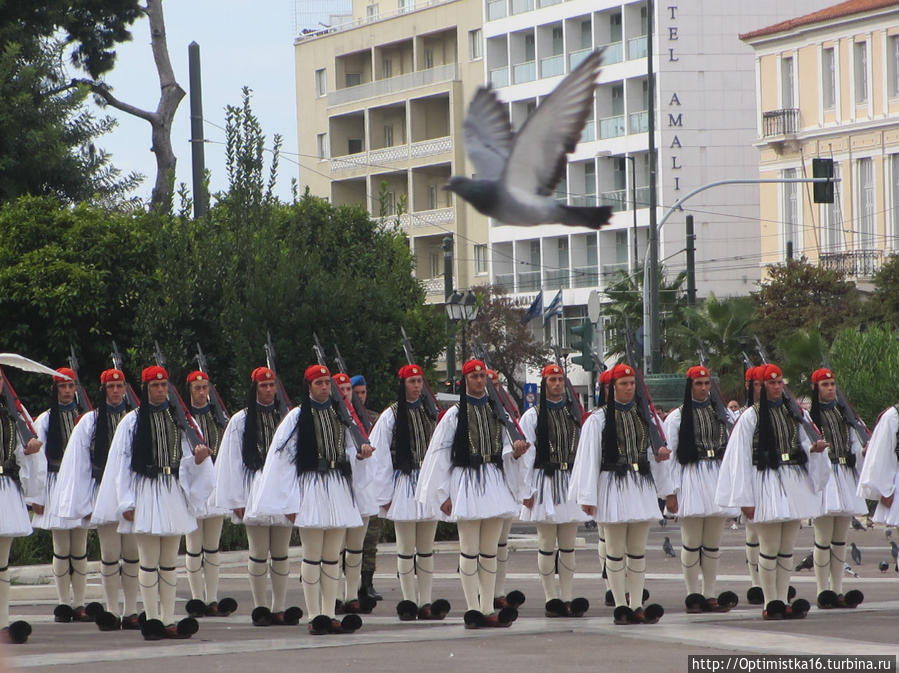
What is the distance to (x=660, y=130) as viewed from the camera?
210 ft

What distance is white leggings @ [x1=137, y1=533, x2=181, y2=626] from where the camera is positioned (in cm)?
1412

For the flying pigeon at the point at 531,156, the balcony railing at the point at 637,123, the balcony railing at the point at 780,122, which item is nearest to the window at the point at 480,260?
the balcony railing at the point at 637,123

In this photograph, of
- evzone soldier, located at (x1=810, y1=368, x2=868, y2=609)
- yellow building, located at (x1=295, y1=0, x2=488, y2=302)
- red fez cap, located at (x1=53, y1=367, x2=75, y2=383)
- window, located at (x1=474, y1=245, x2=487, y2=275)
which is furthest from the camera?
window, located at (x1=474, y1=245, x2=487, y2=275)

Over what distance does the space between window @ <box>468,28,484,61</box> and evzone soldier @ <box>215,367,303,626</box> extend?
1826 inches

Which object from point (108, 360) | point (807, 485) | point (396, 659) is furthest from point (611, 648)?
point (108, 360)

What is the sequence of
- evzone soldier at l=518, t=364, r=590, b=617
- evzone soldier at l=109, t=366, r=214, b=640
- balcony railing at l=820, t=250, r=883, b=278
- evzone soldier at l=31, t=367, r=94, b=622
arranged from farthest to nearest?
balcony railing at l=820, t=250, r=883, b=278 < evzone soldier at l=31, t=367, r=94, b=622 < evzone soldier at l=518, t=364, r=590, b=617 < evzone soldier at l=109, t=366, r=214, b=640

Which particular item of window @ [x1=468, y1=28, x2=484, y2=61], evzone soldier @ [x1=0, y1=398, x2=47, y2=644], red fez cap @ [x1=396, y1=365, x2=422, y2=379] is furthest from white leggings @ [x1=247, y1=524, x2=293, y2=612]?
window @ [x1=468, y1=28, x2=484, y2=61]

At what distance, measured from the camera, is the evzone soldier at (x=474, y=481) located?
14.4 m

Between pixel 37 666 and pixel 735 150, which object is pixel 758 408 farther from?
pixel 735 150

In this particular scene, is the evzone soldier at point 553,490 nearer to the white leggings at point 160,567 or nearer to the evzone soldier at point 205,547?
the evzone soldier at point 205,547

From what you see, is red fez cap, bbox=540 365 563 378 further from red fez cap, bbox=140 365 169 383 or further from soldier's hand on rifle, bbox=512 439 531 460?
red fez cap, bbox=140 365 169 383

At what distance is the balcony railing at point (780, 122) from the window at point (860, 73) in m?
3.04

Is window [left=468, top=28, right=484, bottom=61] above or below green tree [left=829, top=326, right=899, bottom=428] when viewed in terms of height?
above

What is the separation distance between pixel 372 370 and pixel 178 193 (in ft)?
15.3
